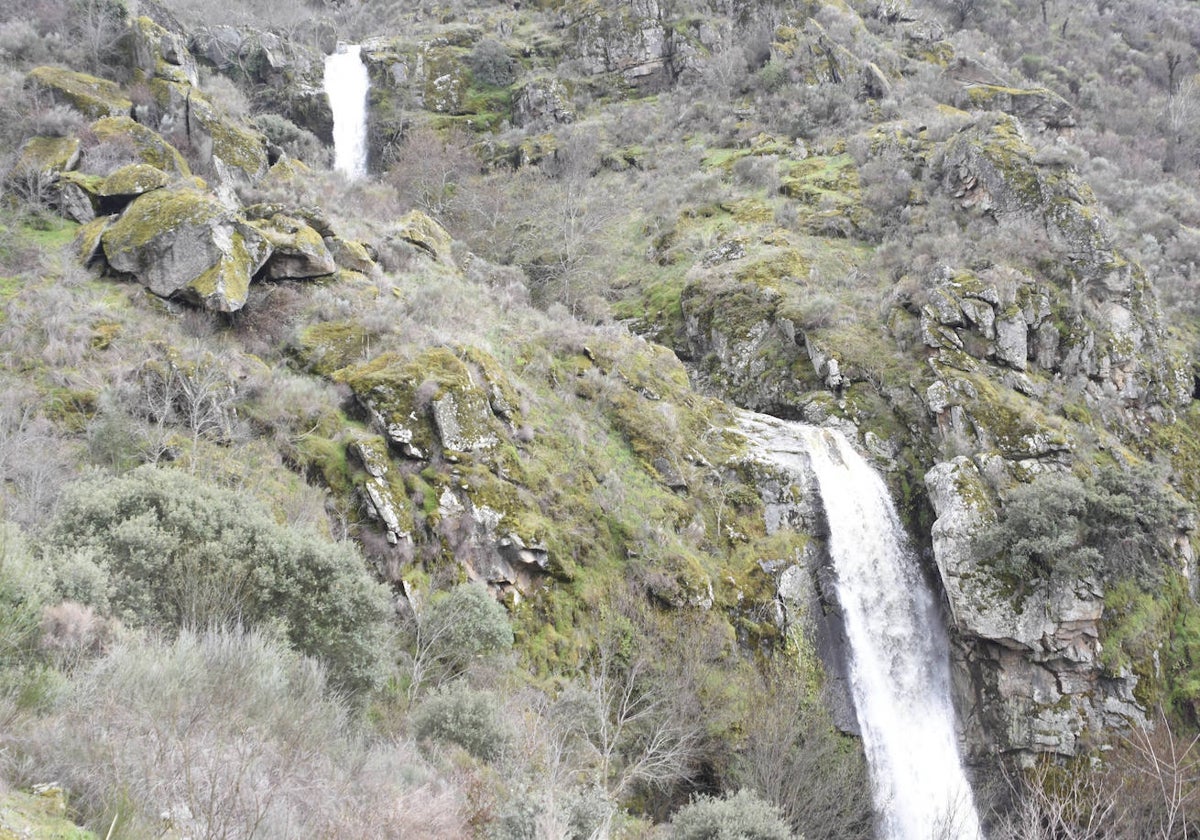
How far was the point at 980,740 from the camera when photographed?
17.4 meters

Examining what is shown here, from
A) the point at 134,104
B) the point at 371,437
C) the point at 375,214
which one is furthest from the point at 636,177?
the point at 371,437

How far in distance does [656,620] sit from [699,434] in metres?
7.08

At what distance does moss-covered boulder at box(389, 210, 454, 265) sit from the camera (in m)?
23.1

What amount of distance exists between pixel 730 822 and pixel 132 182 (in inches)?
740

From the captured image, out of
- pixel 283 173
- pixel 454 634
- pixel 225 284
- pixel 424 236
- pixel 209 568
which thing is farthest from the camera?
pixel 424 236

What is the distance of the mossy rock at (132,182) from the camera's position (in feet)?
53.7

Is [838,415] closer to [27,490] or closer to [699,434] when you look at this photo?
[699,434]

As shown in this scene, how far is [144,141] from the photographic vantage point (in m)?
18.8

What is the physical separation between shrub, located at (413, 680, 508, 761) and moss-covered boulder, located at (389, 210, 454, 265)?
56.0ft

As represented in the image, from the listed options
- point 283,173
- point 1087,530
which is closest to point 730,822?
point 1087,530

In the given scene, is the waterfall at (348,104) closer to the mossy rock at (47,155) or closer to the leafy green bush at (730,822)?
the mossy rock at (47,155)

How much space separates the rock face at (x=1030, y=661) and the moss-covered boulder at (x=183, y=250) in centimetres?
1946

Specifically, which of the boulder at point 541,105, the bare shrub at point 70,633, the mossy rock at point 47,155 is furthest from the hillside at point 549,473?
the boulder at point 541,105

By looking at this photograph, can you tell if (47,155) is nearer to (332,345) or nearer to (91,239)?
(91,239)
